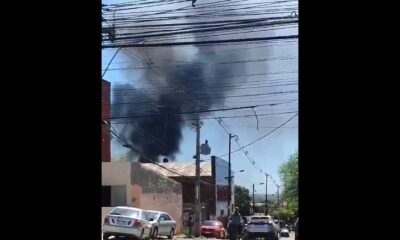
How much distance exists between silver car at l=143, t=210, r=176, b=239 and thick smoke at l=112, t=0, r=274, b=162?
4196 millimetres

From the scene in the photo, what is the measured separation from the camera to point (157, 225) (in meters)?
18.8

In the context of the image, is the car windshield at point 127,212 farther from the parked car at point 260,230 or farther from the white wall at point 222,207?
the white wall at point 222,207

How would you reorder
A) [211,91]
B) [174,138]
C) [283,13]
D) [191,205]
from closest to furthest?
[283,13]
[211,91]
[174,138]
[191,205]

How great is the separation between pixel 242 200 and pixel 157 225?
33.7 meters

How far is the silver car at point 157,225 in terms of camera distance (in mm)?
17953

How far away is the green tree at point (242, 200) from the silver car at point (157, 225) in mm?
29025

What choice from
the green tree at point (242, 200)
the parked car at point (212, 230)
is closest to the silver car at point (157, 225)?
the parked car at point (212, 230)

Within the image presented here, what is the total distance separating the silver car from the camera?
A: 18.0 metres
